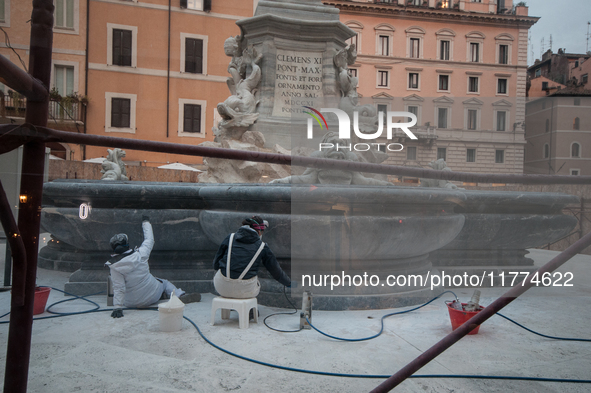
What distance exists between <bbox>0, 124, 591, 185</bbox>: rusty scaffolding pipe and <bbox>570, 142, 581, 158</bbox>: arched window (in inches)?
3.9

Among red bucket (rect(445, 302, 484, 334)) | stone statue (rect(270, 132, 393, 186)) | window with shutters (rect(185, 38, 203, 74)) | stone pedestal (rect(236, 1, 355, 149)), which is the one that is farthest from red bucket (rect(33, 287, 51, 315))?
window with shutters (rect(185, 38, 203, 74))

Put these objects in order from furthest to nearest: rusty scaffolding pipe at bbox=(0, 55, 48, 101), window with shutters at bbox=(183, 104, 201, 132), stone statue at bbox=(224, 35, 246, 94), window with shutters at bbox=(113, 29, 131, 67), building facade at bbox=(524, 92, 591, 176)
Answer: window with shutters at bbox=(183, 104, 201, 132) < window with shutters at bbox=(113, 29, 131, 67) < stone statue at bbox=(224, 35, 246, 94) < building facade at bbox=(524, 92, 591, 176) < rusty scaffolding pipe at bbox=(0, 55, 48, 101)

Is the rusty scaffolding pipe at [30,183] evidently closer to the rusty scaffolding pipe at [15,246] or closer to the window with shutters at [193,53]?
the rusty scaffolding pipe at [15,246]

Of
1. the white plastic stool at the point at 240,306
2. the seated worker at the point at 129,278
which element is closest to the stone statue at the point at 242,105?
the seated worker at the point at 129,278

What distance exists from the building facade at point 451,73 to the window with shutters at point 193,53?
946 cm

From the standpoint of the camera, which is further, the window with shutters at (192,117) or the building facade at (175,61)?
the window with shutters at (192,117)

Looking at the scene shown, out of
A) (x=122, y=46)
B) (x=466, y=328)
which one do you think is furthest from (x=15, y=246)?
(x=122, y=46)

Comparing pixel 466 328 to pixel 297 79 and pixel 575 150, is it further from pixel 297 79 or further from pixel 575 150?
pixel 297 79

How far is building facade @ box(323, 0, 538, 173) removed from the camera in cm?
265

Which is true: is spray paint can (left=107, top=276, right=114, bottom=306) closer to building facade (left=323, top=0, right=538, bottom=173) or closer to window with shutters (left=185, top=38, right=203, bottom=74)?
building facade (left=323, top=0, right=538, bottom=173)

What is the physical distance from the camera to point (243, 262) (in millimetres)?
3225

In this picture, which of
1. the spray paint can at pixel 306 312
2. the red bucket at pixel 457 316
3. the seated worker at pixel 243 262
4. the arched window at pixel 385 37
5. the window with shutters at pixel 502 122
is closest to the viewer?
the window with shutters at pixel 502 122

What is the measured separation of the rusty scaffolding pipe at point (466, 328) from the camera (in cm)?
141

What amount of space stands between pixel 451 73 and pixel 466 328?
21.7ft
